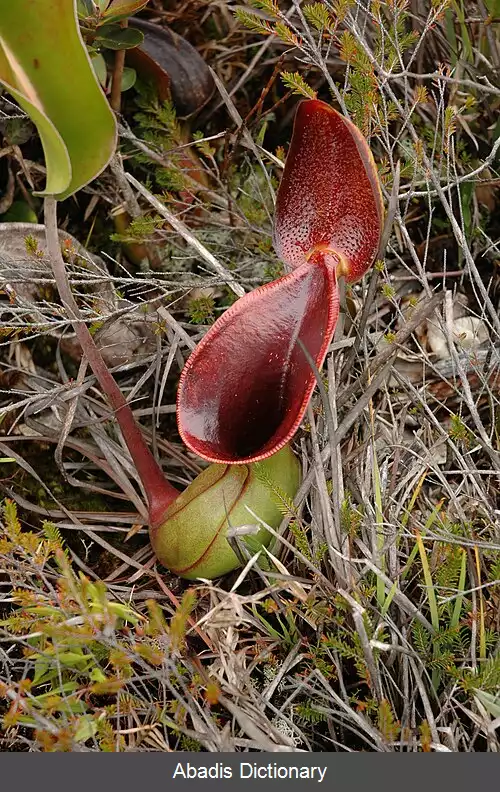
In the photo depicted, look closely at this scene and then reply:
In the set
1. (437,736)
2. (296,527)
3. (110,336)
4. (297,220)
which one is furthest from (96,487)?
(437,736)

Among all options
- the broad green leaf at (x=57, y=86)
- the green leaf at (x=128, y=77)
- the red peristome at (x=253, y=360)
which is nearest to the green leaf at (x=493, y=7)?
the red peristome at (x=253, y=360)

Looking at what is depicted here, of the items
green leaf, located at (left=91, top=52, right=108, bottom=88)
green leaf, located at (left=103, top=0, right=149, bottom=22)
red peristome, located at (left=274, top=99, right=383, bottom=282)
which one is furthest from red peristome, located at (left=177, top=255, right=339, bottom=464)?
green leaf, located at (left=91, top=52, right=108, bottom=88)

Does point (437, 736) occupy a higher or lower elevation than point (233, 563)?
lower

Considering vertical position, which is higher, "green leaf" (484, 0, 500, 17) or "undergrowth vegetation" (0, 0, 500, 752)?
"green leaf" (484, 0, 500, 17)

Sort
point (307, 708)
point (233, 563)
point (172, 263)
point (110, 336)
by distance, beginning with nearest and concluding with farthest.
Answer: point (307, 708)
point (233, 563)
point (110, 336)
point (172, 263)

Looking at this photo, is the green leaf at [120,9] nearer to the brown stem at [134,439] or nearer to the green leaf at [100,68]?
the green leaf at [100,68]

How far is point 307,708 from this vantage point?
1.22 m

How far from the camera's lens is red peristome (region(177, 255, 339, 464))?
4.30 ft

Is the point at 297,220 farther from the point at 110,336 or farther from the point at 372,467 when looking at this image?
the point at 110,336

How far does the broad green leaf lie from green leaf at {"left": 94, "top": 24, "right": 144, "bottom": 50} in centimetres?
65

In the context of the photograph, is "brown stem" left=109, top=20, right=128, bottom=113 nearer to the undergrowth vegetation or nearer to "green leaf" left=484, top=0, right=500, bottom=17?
the undergrowth vegetation

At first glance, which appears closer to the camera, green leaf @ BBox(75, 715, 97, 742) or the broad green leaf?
the broad green leaf

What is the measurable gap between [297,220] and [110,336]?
64 cm

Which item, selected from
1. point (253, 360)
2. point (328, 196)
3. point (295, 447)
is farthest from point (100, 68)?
point (295, 447)
